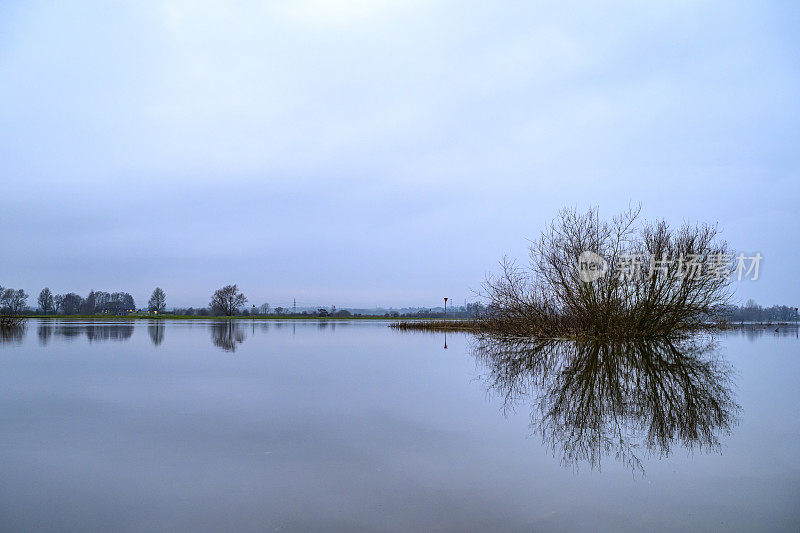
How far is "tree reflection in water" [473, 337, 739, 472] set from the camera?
15.8 ft

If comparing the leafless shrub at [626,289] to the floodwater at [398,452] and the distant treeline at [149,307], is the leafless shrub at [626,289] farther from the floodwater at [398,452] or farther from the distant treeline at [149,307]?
the distant treeline at [149,307]

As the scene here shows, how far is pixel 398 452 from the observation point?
4.53 meters

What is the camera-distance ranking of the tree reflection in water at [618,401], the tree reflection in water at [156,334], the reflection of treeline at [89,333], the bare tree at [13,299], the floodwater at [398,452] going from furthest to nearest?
1. the bare tree at [13,299]
2. the reflection of treeline at [89,333]
3. the tree reflection in water at [156,334]
4. the tree reflection in water at [618,401]
5. the floodwater at [398,452]

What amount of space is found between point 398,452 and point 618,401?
354cm

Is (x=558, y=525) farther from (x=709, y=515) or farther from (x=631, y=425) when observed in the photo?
(x=631, y=425)

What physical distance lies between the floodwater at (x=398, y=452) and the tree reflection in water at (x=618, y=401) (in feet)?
0.12

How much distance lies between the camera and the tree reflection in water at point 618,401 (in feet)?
15.8

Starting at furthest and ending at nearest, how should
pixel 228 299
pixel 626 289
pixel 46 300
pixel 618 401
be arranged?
pixel 46 300 < pixel 228 299 < pixel 626 289 < pixel 618 401

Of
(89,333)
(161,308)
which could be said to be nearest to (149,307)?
(161,308)

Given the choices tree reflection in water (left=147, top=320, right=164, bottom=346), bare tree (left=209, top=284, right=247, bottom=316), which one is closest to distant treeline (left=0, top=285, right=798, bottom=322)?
bare tree (left=209, top=284, right=247, bottom=316)

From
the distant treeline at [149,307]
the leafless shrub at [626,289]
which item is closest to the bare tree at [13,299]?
Result: the distant treeline at [149,307]

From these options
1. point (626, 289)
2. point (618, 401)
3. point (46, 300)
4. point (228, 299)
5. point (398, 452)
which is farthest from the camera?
point (46, 300)

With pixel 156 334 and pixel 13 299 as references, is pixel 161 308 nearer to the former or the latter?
pixel 13 299

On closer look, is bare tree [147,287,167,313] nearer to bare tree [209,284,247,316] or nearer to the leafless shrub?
bare tree [209,284,247,316]
